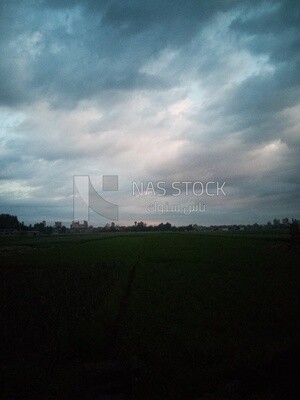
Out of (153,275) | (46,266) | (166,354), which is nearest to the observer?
(166,354)

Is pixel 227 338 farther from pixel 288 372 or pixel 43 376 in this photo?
pixel 43 376

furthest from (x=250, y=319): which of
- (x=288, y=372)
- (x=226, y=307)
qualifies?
(x=288, y=372)

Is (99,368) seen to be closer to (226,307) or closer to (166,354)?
(166,354)

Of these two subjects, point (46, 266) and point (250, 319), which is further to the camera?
point (46, 266)

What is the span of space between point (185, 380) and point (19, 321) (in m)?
6.68

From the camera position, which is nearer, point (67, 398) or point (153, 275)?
point (67, 398)

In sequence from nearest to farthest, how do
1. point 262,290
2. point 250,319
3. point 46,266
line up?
point 250,319 < point 262,290 < point 46,266

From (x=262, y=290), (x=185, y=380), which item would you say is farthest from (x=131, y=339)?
(x=262, y=290)

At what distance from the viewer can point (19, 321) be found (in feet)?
33.7

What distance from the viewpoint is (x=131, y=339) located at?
328 inches

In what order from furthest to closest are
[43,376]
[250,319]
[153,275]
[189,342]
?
[153,275] < [250,319] < [189,342] < [43,376]

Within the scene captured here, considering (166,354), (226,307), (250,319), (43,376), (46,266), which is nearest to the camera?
(43,376)

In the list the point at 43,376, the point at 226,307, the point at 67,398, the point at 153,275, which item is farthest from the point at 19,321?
the point at 153,275

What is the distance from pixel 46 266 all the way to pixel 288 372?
22070 mm
